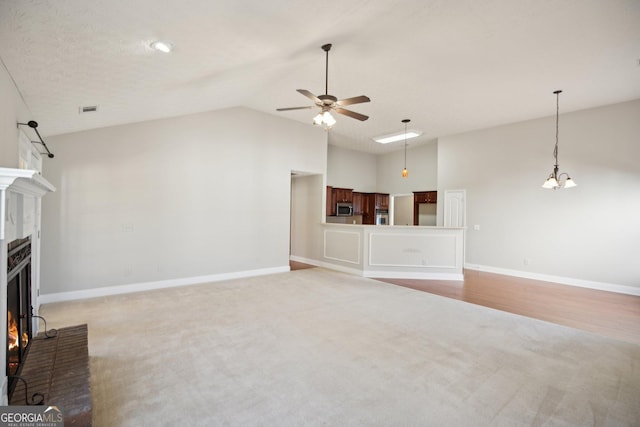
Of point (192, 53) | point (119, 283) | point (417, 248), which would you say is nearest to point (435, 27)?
point (192, 53)

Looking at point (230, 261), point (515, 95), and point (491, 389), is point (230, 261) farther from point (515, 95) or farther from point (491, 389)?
point (515, 95)

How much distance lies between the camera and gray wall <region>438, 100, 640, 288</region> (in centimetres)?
523

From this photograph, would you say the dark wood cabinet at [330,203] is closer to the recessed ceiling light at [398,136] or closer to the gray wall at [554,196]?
the recessed ceiling light at [398,136]

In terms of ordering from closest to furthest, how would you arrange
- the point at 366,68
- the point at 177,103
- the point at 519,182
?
1. the point at 366,68
2. the point at 177,103
3. the point at 519,182

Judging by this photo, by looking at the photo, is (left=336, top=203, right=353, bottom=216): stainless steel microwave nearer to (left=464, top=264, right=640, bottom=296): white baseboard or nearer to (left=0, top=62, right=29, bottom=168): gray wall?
(left=464, top=264, right=640, bottom=296): white baseboard

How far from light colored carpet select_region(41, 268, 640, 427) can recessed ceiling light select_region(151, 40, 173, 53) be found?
2.73 meters

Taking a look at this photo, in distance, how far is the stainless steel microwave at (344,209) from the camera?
852cm

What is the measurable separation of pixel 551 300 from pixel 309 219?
508cm

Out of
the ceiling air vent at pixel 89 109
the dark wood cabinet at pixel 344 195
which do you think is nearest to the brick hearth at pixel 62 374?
the ceiling air vent at pixel 89 109

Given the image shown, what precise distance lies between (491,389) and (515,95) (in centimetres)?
470

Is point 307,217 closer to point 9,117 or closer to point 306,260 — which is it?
point 306,260

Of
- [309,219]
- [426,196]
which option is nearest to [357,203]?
[426,196]

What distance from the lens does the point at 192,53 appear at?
116 inches

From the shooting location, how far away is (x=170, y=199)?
5.18 meters
